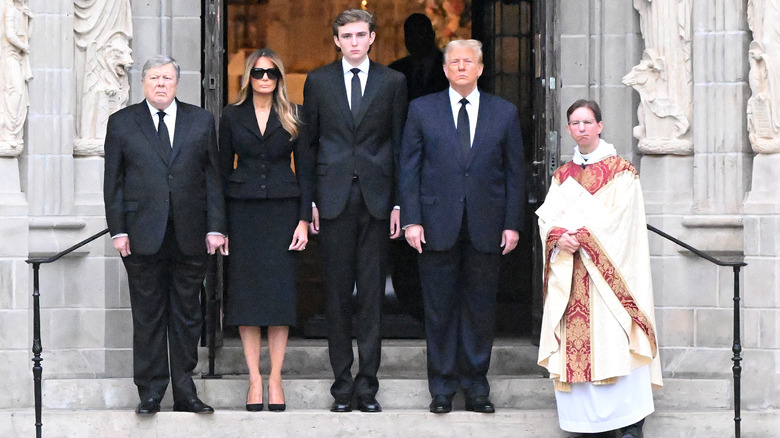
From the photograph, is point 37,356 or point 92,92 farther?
point 92,92

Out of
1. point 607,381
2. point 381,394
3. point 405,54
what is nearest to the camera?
point 607,381

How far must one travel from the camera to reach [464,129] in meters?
8.62

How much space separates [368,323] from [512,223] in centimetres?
105

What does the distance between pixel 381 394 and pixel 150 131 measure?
84.3 inches

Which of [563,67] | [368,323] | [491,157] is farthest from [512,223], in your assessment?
[563,67]

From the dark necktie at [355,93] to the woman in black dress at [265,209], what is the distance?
1.14 ft

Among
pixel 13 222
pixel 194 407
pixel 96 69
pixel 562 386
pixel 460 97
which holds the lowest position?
pixel 194 407

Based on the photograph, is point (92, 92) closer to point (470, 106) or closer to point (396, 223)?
point (396, 223)

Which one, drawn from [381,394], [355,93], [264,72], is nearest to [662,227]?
[381,394]

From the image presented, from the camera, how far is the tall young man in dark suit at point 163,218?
→ 8.43 meters

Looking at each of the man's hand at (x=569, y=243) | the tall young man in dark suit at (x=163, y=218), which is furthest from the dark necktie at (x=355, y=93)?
the man's hand at (x=569, y=243)

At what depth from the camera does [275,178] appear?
8609 millimetres

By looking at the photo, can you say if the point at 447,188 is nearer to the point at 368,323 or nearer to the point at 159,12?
the point at 368,323

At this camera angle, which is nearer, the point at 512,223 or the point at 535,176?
the point at 512,223
